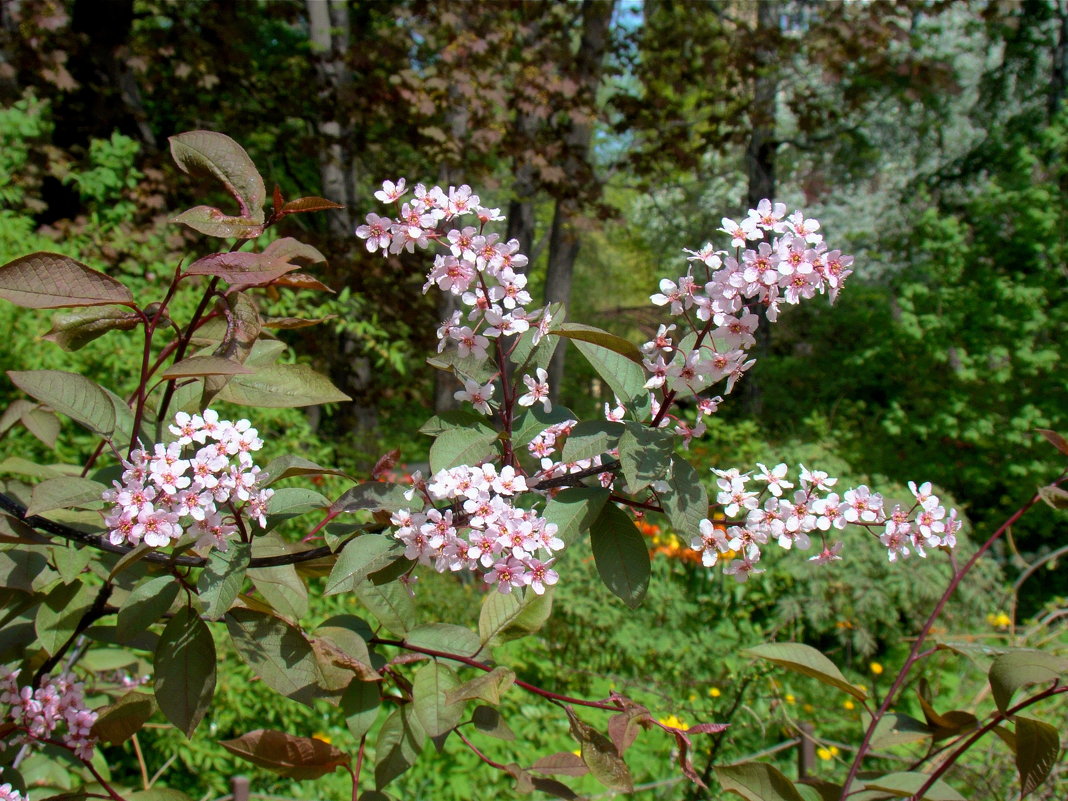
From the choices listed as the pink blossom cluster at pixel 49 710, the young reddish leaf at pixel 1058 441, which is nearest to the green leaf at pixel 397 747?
the pink blossom cluster at pixel 49 710

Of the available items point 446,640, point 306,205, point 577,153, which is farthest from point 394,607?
point 577,153

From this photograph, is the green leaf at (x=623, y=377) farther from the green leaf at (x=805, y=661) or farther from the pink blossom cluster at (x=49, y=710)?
the pink blossom cluster at (x=49, y=710)

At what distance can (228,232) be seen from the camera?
799 mm

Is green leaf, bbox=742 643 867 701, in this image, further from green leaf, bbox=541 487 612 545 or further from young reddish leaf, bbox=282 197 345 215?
young reddish leaf, bbox=282 197 345 215

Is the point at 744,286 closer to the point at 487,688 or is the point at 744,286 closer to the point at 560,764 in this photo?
the point at 487,688

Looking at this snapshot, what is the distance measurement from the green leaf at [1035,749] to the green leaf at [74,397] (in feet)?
3.75

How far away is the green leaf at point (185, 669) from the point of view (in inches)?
35.1

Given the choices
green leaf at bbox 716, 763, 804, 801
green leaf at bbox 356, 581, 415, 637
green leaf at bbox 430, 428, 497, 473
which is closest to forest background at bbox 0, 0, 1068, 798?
green leaf at bbox 716, 763, 804, 801

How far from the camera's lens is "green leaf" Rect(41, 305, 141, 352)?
33.6 inches

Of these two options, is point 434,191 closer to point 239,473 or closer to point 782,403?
point 239,473

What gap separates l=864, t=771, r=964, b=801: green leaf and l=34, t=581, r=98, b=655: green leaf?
1106 millimetres

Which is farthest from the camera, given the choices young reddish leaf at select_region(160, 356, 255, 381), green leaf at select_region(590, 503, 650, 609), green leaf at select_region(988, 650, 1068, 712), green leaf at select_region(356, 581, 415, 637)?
green leaf at select_region(356, 581, 415, 637)

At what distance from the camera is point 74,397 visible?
0.90m

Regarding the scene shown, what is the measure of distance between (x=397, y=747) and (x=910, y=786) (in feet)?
2.46
